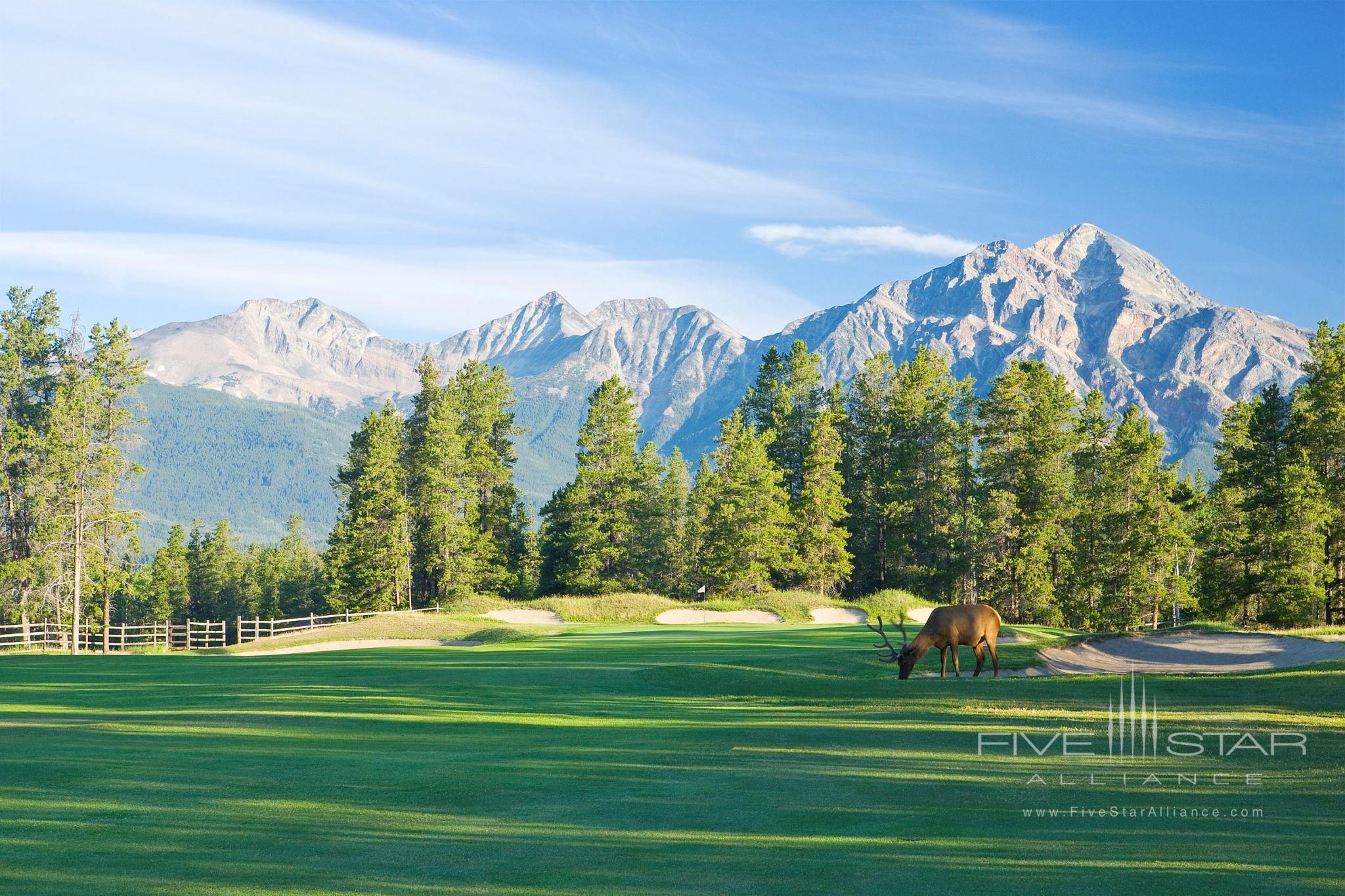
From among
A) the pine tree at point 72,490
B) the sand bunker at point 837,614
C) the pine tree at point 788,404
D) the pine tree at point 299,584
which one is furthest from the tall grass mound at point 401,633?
the pine tree at point 299,584

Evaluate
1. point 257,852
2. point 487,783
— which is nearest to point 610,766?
point 487,783

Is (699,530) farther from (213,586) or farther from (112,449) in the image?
(213,586)

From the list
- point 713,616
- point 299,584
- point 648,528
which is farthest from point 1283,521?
point 299,584

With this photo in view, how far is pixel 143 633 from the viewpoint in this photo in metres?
58.3

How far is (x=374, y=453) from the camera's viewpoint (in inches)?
2768

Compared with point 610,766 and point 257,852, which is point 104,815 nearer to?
point 257,852

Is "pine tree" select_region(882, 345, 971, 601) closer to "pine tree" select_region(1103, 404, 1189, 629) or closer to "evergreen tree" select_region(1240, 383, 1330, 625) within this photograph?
"pine tree" select_region(1103, 404, 1189, 629)

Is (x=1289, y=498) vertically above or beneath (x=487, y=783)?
above

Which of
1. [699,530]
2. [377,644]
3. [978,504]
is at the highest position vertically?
[978,504]

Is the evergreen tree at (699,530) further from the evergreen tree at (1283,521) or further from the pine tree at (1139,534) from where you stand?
the evergreen tree at (1283,521)

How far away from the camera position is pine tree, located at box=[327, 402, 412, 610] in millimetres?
69188

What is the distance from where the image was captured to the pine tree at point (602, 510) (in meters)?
69.2

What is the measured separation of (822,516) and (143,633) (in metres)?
40.5

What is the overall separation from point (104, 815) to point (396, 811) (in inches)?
95.8
